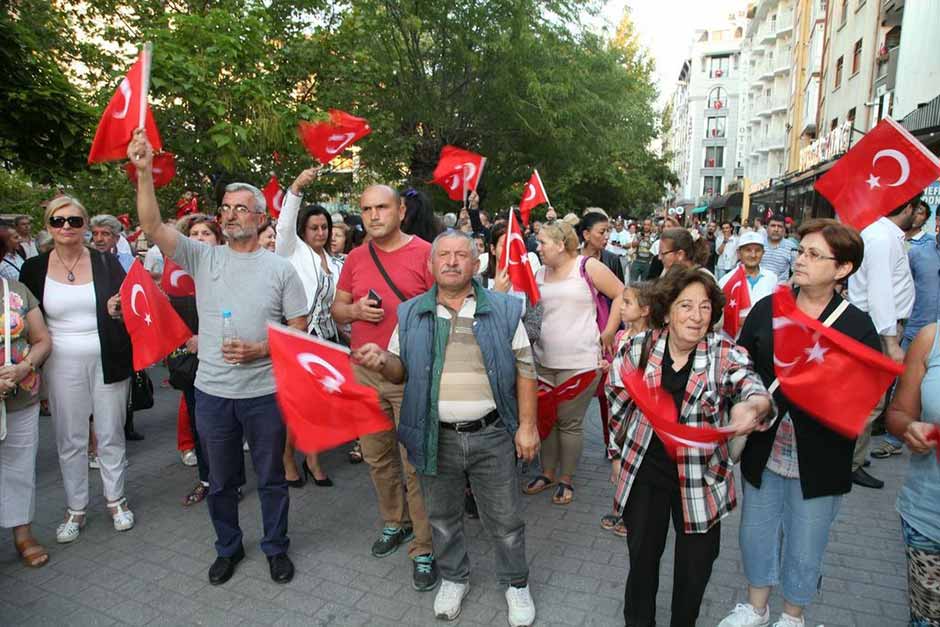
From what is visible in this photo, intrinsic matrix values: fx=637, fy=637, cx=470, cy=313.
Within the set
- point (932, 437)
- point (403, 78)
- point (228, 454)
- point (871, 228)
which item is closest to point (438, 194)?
point (403, 78)

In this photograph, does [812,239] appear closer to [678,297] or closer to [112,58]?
[678,297]

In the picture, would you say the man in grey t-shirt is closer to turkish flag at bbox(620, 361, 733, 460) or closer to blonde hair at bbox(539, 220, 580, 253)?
blonde hair at bbox(539, 220, 580, 253)

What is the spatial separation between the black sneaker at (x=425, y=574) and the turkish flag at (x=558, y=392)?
1340 mm

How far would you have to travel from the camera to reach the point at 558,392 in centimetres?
446

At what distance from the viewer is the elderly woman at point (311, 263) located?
14.8 ft

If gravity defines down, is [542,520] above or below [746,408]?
below

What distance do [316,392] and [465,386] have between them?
710 millimetres

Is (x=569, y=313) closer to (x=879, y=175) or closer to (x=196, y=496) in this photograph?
(x=879, y=175)

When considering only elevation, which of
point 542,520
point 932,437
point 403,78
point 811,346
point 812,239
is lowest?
point 542,520

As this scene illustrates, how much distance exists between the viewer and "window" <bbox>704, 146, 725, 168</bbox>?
73.9 meters

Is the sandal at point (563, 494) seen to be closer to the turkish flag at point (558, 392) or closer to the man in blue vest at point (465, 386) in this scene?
the turkish flag at point (558, 392)

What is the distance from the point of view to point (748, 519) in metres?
2.93

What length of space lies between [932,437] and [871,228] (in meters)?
3.47

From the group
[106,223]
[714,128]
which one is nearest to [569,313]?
[106,223]
